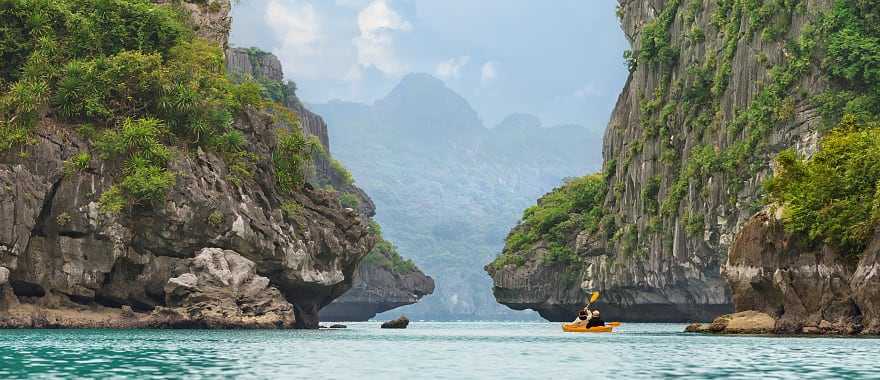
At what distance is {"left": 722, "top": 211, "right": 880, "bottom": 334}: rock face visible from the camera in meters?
51.6

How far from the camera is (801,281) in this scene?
5631 centimetres

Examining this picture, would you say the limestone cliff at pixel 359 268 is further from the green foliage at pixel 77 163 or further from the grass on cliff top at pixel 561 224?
the green foliage at pixel 77 163

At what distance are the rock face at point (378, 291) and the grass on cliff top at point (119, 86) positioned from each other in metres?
68.0

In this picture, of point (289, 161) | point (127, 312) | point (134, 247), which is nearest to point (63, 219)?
point (134, 247)

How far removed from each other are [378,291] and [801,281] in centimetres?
8761

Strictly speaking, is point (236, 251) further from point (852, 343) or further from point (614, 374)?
point (614, 374)

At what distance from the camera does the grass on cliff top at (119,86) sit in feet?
206

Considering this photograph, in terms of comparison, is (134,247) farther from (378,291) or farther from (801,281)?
(378,291)

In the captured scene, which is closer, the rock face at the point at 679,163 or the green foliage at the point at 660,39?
the rock face at the point at 679,163

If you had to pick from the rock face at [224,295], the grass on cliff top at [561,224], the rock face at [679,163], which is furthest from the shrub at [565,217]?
the rock face at [224,295]

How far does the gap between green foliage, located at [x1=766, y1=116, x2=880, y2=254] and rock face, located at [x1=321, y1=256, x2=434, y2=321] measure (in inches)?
3225

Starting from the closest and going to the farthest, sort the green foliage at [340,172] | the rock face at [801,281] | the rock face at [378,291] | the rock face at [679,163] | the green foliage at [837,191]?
1. the rock face at [801,281]
2. the green foliage at [837,191]
3. the rock face at [679,163]
4. the rock face at [378,291]
5. the green foliage at [340,172]

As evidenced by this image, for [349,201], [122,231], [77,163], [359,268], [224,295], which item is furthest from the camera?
[349,201]

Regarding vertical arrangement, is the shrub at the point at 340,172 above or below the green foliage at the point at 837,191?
above
